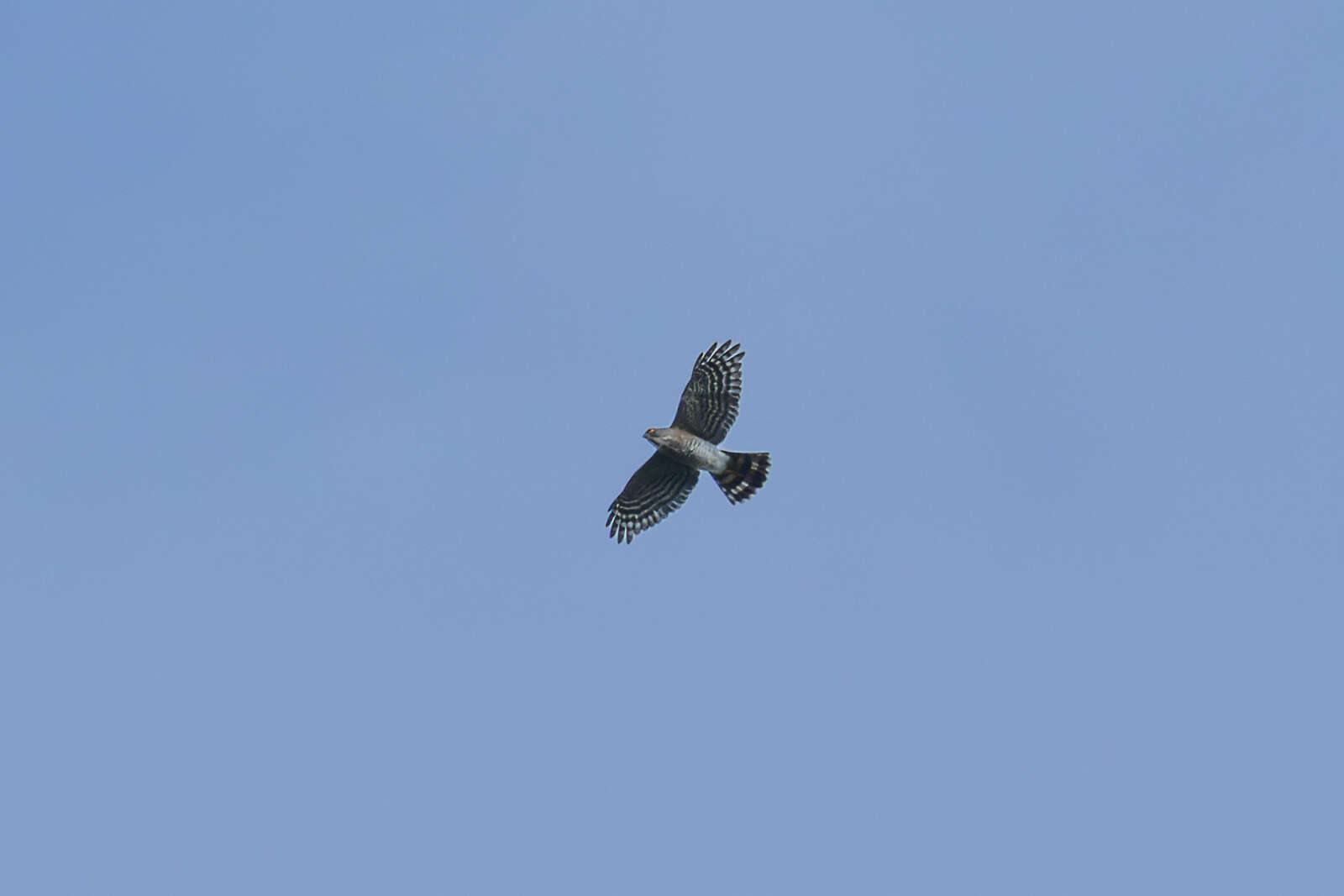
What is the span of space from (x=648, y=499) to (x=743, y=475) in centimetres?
216

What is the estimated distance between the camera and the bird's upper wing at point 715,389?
48.1 meters

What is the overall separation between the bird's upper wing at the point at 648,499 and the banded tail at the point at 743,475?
833mm

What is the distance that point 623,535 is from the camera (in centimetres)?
4931

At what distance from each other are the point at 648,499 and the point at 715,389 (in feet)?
9.30

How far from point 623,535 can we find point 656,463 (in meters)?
1.68

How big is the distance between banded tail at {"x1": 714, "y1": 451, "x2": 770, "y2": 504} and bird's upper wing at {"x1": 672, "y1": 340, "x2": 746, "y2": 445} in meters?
0.71

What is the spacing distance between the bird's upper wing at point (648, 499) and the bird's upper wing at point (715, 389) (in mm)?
1327

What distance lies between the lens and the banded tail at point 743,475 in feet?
159

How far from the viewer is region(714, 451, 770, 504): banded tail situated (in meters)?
48.4

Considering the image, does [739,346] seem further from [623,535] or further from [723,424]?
[623,535]

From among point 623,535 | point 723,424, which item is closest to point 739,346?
point 723,424

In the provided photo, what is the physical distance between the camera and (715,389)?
48156mm

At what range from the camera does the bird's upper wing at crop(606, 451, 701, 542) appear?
49.1m

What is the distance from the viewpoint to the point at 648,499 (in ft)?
162
